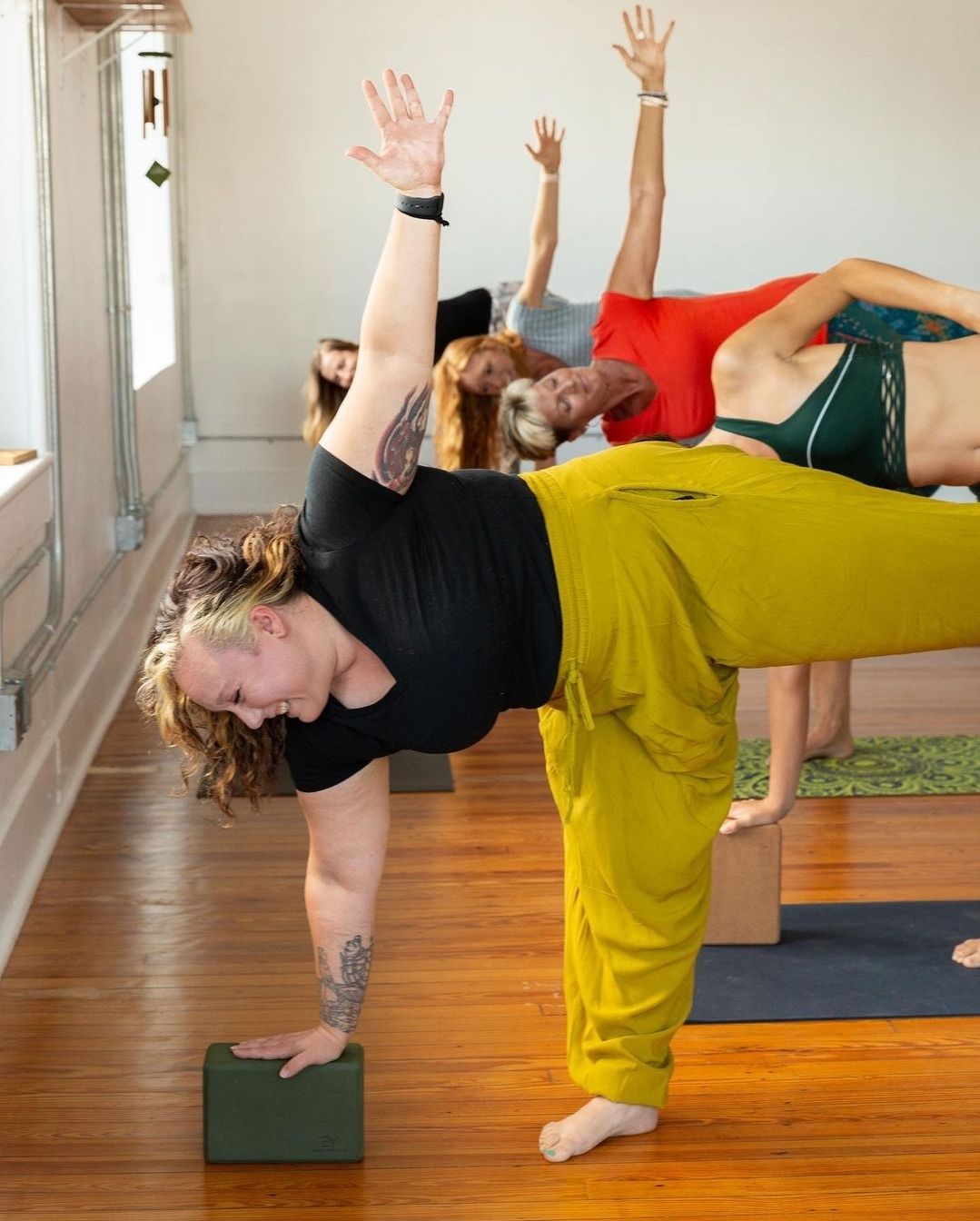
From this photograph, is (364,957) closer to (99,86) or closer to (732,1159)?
(732,1159)

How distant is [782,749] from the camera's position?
3002mm

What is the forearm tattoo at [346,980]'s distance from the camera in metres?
2.12

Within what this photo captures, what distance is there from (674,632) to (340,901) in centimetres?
60

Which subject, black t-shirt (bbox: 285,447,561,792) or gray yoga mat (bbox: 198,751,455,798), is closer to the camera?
black t-shirt (bbox: 285,447,561,792)

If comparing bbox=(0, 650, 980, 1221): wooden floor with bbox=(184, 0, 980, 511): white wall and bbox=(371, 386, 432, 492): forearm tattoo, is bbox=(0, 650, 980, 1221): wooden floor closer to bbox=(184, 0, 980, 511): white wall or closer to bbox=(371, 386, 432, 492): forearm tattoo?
bbox=(371, 386, 432, 492): forearm tattoo

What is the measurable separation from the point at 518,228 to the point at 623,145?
655 mm

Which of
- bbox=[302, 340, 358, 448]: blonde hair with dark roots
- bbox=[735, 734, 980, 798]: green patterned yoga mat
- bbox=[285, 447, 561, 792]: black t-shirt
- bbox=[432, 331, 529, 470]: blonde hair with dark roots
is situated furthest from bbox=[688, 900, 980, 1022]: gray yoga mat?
bbox=[302, 340, 358, 448]: blonde hair with dark roots

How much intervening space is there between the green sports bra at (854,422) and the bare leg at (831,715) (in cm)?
143

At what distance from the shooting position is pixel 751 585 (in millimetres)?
1981

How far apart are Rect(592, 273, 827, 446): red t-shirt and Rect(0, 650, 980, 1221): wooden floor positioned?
101cm

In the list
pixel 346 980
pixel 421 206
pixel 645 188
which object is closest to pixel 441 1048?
pixel 346 980

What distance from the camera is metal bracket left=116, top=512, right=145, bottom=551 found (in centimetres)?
463

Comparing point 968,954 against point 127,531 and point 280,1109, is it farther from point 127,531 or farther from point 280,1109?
point 127,531

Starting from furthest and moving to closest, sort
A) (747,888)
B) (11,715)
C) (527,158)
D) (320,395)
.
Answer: (527,158)
(320,395)
(747,888)
(11,715)
